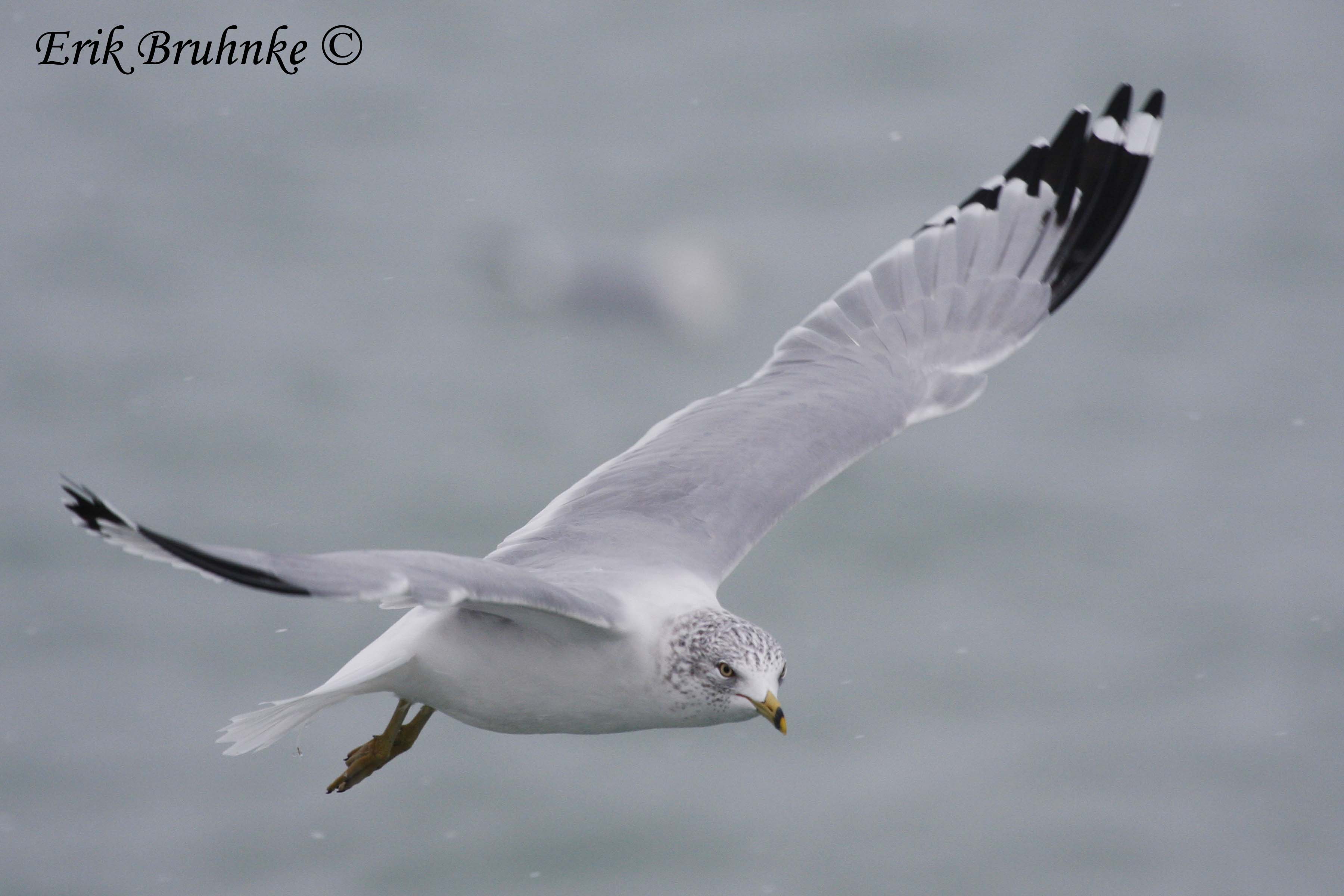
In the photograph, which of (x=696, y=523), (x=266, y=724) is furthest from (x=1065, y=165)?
(x=266, y=724)

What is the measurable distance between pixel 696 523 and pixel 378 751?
1116mm

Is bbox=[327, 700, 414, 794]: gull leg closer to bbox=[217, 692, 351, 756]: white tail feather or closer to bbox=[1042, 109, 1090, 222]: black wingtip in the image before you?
bbox=[217, 692, 351, 756]: white tail feather

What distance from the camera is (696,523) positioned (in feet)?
18.0

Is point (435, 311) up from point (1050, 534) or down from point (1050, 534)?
up

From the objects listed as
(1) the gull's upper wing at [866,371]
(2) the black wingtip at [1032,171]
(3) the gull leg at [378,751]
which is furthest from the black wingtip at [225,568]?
(2) the black wingtip at [1032,171]

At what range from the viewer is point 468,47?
82.7 feet

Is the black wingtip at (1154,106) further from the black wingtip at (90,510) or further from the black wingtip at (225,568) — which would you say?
the black wingtip at (90,510)

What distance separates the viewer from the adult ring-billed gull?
14.1ft

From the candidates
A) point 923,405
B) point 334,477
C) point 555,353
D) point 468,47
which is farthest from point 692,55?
point 923,405

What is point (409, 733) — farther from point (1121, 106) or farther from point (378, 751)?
point (1121, 106)

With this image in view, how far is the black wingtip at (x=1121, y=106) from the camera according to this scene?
21.6ft

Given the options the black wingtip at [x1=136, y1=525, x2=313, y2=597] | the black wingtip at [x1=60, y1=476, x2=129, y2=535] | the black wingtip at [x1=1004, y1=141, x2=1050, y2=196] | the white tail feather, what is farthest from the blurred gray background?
the black wingtip at [x1=136, y1=525, x2=313, y2=597]

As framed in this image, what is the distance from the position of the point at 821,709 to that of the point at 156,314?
883 cm

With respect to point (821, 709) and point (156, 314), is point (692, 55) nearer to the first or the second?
point (156, 314)
